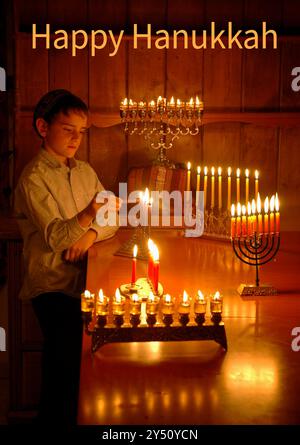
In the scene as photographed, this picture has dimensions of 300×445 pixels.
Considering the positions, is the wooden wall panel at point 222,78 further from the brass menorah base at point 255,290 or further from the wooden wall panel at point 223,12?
the brass menorah base at point 255,290

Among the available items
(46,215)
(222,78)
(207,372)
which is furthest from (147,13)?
(207,372)

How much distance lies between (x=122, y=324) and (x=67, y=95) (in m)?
1.35

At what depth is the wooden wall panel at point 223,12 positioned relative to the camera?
3.50 m

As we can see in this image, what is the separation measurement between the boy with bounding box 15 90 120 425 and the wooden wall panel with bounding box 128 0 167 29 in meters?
1.02

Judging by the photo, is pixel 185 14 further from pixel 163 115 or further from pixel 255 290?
pixel 255 290

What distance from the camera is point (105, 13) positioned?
11.4 feet

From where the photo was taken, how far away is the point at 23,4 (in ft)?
11.3

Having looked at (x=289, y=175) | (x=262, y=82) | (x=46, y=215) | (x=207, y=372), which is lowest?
(x=207, y=372)

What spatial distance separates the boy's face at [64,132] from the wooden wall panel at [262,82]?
117 cm

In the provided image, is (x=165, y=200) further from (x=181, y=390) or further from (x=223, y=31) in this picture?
(x=181, y=390)

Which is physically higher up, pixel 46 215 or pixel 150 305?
pixel 46 215

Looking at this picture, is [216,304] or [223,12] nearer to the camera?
[216,304]

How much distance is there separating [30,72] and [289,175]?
1514mm

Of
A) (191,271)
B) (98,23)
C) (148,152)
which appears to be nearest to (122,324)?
(191,271)
